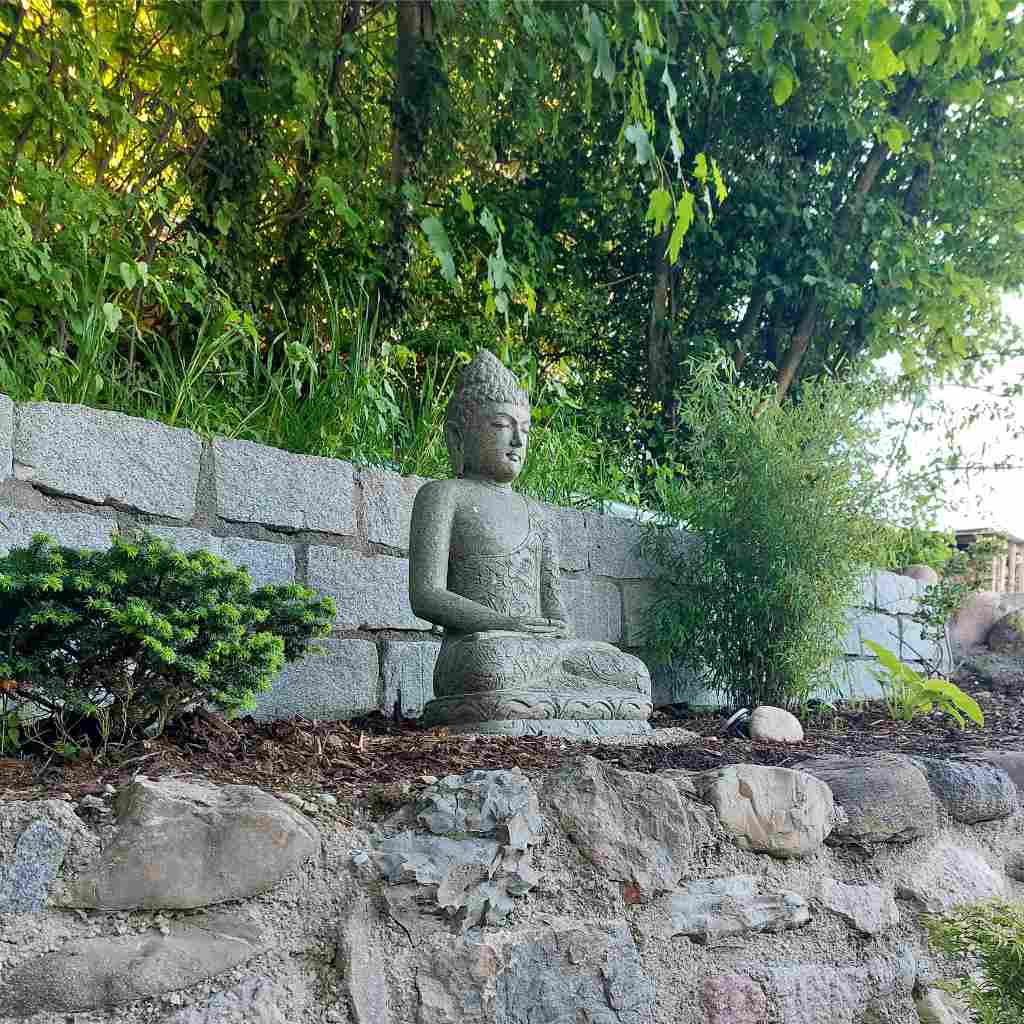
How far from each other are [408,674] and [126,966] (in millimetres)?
2172

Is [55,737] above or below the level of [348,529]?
below

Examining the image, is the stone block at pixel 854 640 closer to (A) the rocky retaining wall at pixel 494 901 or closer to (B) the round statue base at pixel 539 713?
(B) the round statue base at pixel 539 713

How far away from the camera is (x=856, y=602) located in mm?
5227

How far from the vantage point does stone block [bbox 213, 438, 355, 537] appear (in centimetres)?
342

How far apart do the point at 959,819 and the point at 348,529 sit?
2095 millimetres

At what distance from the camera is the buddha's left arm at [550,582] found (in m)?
3.70

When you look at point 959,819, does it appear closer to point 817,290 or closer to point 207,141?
point 207,141

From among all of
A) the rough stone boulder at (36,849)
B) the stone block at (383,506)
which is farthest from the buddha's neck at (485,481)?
the rough stone boulder at (36,849)

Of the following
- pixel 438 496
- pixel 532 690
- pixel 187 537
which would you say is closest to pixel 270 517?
pixel 187 537

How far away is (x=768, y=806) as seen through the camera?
244cm

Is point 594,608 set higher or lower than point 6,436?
lower

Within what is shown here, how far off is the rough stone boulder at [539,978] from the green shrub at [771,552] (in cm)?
244

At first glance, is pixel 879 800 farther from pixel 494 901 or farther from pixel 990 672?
pixel 990 672

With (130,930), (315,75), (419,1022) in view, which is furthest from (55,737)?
(315,75)
